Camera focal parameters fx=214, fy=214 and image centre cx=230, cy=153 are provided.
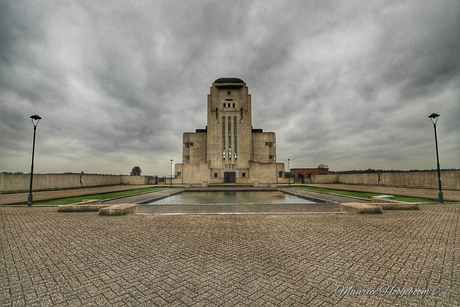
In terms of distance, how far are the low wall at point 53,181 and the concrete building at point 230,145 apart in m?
15.7

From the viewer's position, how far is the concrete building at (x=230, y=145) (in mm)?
50750

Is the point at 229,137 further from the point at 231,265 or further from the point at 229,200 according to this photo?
the point at 231,265

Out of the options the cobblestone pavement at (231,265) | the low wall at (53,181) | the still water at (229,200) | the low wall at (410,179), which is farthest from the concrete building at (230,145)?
the cobblestone pavement at (231,265)

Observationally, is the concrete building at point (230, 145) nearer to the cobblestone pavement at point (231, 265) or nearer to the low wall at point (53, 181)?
the low wall at point (53, 181)

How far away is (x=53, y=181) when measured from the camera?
28.6m

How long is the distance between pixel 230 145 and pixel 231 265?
168 feet

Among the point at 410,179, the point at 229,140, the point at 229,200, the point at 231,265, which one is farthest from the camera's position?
the point at 229,140

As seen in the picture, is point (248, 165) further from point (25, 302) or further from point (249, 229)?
point (25, 302)

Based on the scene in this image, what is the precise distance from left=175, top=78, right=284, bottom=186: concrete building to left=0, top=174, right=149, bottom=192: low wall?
51.4 ft

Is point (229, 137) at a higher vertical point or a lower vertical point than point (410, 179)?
higher

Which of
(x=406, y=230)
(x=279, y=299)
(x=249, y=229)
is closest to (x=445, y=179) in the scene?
(x=406, y=230)

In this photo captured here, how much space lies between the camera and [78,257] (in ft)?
15.9

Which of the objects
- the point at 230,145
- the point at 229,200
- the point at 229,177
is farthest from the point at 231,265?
the point at 230,145

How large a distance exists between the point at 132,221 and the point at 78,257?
4.00 m
